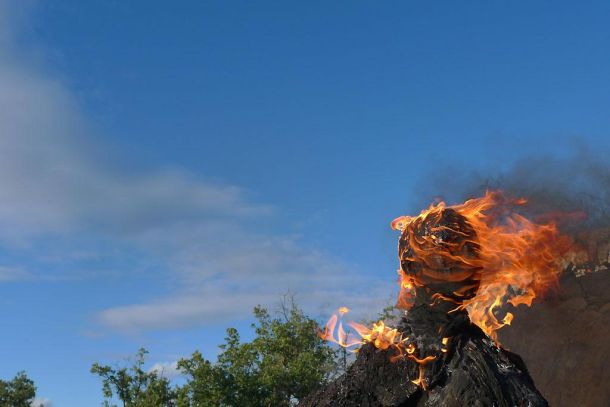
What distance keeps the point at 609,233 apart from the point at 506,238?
13212mm

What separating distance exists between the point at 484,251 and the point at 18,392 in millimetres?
45973

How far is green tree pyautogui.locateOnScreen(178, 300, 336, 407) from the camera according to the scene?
93.3 feet

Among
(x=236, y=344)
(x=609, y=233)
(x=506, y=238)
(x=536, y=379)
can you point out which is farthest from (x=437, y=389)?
(x=236, y=344)

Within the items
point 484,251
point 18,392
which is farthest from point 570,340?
point 18,392

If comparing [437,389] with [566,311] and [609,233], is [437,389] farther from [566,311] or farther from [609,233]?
[609,233]

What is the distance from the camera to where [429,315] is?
19.7 ft

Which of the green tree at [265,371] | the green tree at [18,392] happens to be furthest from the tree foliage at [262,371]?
the green tree at [18,392]

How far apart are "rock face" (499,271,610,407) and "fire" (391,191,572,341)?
926cm

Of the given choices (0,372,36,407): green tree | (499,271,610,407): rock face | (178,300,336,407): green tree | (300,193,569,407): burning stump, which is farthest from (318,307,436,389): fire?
(0,372,36,407): green tree

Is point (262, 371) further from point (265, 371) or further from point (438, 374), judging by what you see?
point (438, 374)

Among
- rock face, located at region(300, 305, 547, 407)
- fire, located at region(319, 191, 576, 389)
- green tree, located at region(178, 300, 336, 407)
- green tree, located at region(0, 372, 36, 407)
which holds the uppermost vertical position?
green tree, located at region(0, 372, 36, 407)

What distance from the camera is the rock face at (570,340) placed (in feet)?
51.5

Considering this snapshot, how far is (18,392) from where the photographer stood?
44719mm

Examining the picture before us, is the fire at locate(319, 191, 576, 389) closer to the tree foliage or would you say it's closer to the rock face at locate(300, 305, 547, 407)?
the rock face at locate(300, 305, 547, 407)
